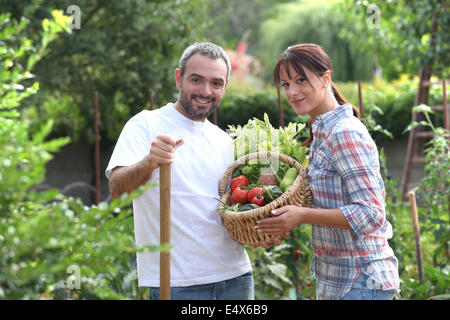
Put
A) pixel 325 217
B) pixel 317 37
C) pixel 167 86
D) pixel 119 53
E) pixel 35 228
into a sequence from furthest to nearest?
pixel 317 37
pixel 119 53
pixel 167 86
pixel 325 217
pixel 35 228

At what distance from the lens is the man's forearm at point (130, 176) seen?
182cm

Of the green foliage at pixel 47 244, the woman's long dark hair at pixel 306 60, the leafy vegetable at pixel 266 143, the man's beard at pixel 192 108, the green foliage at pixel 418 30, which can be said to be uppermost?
the green foliage at pixel 418 30

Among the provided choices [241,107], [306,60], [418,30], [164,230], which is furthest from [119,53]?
[164,230]

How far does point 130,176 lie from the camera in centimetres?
188

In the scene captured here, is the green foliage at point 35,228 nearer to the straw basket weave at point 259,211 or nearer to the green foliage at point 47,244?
the green foliage at point 47,244

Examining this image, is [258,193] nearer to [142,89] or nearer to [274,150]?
[274,150]

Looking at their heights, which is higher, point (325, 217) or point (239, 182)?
point (239, 182)

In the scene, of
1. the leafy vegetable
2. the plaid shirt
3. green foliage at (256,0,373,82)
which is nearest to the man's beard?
the leafy vegetable

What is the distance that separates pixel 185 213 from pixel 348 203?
→ 61 centimetres

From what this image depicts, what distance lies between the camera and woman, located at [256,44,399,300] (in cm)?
185

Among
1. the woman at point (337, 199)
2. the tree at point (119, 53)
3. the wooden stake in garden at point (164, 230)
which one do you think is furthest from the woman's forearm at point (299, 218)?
the tree at point (119, 53)

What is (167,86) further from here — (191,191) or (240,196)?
(240,196)

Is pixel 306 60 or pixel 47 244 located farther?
pixel 306 60

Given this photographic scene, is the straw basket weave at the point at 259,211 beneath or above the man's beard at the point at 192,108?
beneath
